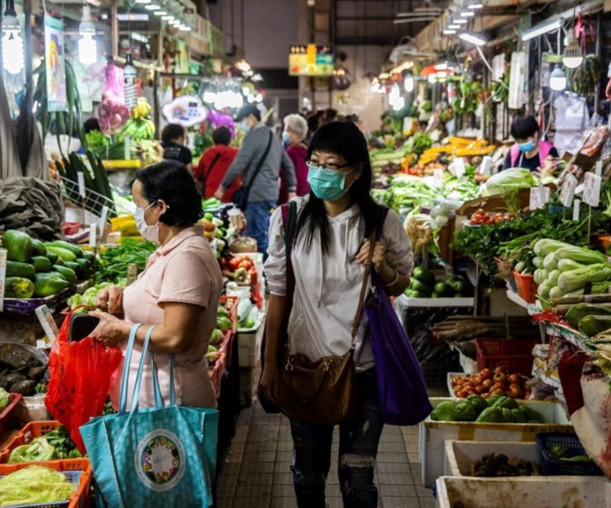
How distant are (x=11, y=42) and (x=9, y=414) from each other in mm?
3043

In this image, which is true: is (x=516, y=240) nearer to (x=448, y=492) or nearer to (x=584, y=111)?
(x=448, y=492)

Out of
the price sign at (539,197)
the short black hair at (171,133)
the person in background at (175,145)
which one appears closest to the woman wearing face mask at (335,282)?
the price sign at (539,197)

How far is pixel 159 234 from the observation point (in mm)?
3250

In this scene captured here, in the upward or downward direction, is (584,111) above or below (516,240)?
above

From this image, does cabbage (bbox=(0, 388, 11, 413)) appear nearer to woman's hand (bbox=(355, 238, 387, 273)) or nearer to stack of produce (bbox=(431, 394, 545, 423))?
woman's hand (bbox=(355, 238, 387, 273))

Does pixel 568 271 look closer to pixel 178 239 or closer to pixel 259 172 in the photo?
pixel 178 239

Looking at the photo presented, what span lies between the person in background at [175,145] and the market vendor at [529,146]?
4.09 metres

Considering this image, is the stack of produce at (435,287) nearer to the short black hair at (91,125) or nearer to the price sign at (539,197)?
the price sign at (539,197)

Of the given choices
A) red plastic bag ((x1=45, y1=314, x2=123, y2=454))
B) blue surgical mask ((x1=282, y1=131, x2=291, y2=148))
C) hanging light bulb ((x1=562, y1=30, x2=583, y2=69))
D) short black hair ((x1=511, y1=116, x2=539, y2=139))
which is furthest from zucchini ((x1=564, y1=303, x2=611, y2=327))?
blue surgical mask ((x1=282, y1=131, x2=291, y2=148))

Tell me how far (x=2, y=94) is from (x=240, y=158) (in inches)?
159

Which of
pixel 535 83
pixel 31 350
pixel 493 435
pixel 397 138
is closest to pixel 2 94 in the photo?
pixel 31 350

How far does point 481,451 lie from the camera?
390cm

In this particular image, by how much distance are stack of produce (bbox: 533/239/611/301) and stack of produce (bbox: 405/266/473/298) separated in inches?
104

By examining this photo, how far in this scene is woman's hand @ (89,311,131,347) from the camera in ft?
10.1
